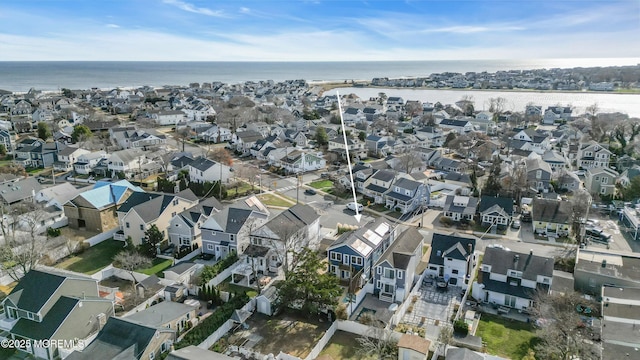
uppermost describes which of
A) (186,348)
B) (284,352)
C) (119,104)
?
(119,104)

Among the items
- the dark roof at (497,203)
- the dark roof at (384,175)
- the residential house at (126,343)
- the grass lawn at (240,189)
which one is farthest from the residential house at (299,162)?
the residential house at (126,343)

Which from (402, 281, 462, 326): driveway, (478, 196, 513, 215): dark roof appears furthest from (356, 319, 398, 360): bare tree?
(478, 196, 513, 215): dark roof

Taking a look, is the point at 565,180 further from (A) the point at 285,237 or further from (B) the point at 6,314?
(B) the point at 6,314

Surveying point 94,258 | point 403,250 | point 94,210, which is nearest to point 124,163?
point 94,210

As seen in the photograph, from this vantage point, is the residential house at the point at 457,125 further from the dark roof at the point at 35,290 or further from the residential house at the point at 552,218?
the dark roof at the point at 35,290

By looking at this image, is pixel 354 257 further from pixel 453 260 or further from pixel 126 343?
pixel 126 343

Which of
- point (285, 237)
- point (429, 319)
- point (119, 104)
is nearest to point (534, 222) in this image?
point (429, 319)

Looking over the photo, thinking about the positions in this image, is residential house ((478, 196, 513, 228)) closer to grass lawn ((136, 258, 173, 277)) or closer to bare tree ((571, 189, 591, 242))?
bare tree ((571, 189, 591, 242))
